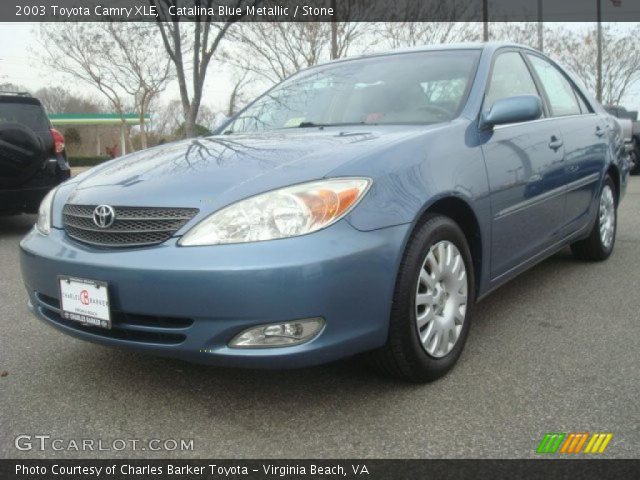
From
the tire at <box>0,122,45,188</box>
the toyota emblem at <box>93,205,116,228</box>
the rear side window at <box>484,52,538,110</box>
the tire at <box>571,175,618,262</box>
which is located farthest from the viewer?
the tire at <box>0,122,45,188</box>

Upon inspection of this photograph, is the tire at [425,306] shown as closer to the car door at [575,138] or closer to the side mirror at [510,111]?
the side mirror at [510,111]

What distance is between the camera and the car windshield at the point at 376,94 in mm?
3016

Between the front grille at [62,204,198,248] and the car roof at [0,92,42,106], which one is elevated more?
the car roof at [0,92,42,106]

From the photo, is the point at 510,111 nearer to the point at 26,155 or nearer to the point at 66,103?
the point at 26,155

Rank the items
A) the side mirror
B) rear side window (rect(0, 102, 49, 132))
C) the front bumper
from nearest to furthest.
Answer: the front bumper → the side mirror → rear side window (rect(0, 102, 49, 132))

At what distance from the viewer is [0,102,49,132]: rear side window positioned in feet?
20.4

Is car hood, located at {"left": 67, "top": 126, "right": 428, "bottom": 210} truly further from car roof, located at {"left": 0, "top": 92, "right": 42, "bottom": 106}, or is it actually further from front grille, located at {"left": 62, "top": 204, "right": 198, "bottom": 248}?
car roof, located at {"left": 0, "top": 92, "right": 42, "bottom": 106}

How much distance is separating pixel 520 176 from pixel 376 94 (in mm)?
852

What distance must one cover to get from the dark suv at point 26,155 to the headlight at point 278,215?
4761 millimetres

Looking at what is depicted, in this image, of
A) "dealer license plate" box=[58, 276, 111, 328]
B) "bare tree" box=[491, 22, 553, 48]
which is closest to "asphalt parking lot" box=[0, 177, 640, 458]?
"dealer license plate" box=[58, 276, 111, 328]

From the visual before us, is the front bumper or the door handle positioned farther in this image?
the door handle

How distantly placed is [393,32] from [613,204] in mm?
14112

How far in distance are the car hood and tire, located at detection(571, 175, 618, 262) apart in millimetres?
2429

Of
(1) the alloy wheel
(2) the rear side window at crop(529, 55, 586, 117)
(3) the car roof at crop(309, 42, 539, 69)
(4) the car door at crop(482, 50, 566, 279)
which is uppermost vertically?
(3) the car roof at crop(309, 42, 539, 69)
